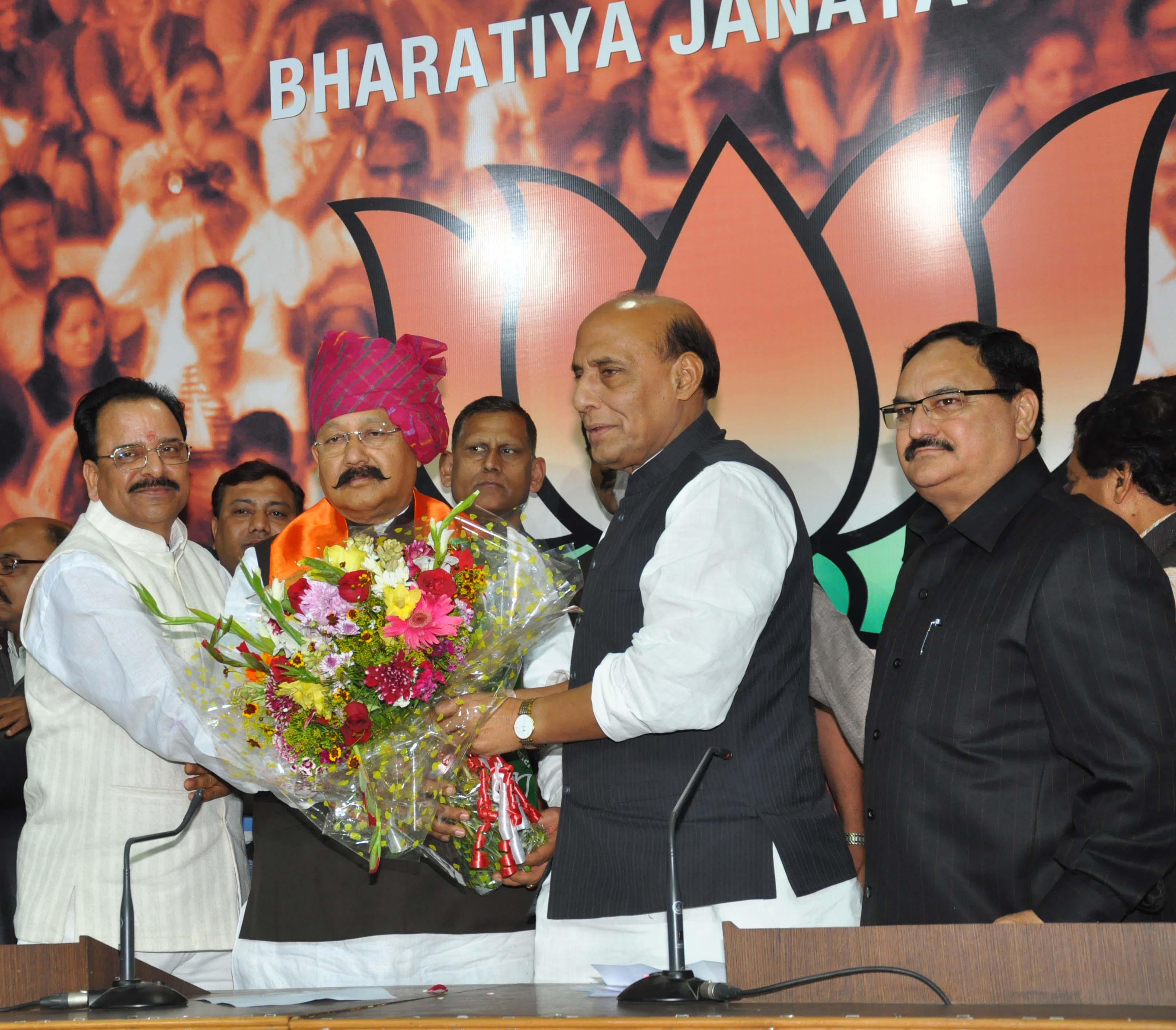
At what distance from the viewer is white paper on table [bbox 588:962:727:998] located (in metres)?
1.80

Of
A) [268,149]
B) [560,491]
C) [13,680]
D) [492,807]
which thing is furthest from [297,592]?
[268,149]

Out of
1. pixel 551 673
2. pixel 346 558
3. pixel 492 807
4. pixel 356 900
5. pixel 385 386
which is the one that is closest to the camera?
pixel 346 558

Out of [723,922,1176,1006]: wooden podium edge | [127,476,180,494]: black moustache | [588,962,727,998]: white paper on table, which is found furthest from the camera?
[127,476,180,494]: black moustache

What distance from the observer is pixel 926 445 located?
236 cm

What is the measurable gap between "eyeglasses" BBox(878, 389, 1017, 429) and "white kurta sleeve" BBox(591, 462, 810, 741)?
12.7 inches

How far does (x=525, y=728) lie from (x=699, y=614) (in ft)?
1.32

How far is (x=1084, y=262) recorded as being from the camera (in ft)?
12.4

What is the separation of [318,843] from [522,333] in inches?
89.2

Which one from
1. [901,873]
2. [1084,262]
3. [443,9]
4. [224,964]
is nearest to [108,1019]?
[901,873]

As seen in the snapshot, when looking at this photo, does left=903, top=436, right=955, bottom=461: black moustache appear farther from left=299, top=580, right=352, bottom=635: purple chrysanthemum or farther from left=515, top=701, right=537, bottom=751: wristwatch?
left=299, top=580, right=352, bottom=635: purple chrysanthemum

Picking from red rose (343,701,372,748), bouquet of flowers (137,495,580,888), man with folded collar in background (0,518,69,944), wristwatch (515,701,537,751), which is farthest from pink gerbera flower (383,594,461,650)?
man with folded collar in background (0,518,69,944)

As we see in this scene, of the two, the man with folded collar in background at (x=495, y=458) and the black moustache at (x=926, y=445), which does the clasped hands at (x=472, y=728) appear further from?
the man with folded collar in background at (x=495, y=458)

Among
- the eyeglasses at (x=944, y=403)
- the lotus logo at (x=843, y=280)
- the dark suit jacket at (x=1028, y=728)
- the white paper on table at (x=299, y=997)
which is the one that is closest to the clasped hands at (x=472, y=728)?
the white paper on table at (x=299, y=997)

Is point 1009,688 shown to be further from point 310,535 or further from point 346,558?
point 310,535
